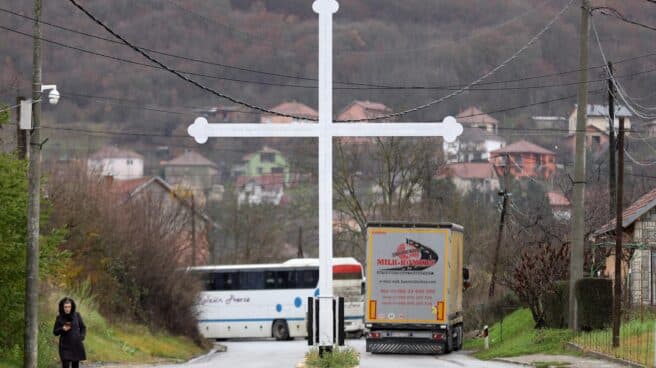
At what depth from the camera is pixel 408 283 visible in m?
39.1

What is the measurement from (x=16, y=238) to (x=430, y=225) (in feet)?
49.9

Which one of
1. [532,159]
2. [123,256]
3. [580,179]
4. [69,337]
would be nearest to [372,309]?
[580,179]

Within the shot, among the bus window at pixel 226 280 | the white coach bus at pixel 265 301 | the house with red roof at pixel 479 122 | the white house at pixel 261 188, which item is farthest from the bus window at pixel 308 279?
the white house at pixel 261 188

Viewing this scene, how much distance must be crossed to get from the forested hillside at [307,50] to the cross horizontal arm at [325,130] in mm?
53135

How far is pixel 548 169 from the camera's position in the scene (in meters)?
99.2

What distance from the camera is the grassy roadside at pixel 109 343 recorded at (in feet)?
95.1

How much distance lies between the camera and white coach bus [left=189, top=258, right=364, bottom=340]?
63.2 metres

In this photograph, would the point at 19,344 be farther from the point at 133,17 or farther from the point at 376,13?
the point at 376,13

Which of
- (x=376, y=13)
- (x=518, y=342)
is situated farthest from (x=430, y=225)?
(x=376, y=13)

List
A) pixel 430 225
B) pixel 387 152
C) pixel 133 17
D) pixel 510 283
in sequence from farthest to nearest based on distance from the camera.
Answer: pixel 133 17 < pixel 387 152 < pixel 510 283 < pixel 430 225

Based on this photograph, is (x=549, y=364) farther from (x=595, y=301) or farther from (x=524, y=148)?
(x=524, y=148)

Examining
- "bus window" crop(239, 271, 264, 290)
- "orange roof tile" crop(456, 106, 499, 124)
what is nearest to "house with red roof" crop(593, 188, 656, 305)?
"bus window" crop(239, 271, 264, 290)

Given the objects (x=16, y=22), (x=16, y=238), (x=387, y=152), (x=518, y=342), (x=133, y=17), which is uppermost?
(x=133, y=17)

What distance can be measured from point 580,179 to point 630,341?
5569 millimetres
